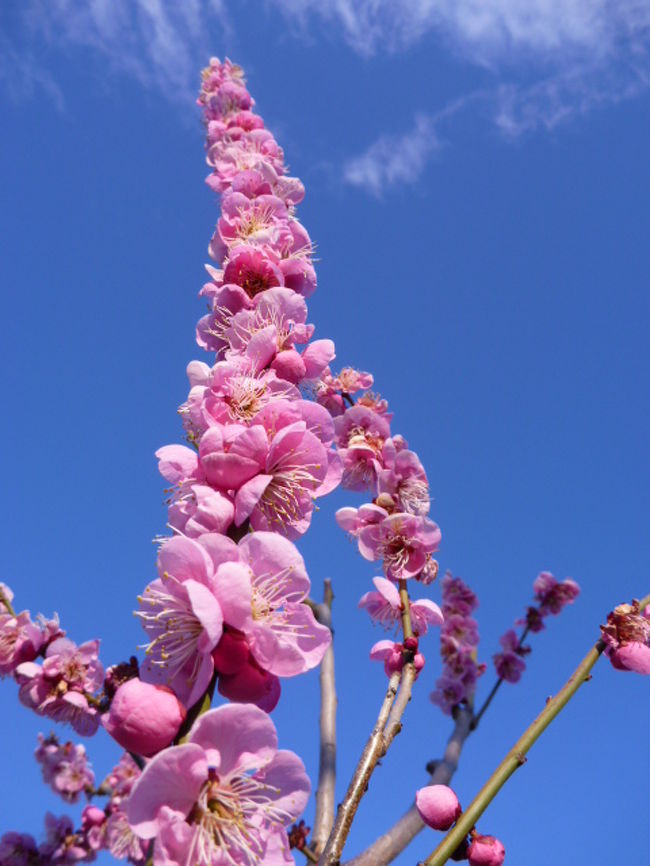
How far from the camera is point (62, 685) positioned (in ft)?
10.6

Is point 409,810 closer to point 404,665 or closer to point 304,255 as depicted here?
point 404,665

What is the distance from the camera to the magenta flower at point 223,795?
1.04 meters

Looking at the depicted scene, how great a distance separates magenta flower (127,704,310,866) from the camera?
3.41 feet

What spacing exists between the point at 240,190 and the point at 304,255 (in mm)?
560

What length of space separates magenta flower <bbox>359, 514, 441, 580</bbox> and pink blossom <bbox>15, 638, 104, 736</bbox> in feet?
5.90

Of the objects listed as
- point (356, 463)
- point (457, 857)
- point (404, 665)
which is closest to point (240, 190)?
point (356, 463)

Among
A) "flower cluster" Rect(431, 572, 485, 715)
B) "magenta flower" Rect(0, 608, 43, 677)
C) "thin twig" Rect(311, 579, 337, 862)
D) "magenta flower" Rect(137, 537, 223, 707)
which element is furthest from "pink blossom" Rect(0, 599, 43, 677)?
"flower cluster" Rect(431, 572, 485, 715)

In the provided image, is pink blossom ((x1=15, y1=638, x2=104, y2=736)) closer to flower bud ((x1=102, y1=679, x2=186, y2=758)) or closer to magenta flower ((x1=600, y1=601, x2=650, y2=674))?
flower bud ((x1=102, y1=679, x2=186, y2=758))

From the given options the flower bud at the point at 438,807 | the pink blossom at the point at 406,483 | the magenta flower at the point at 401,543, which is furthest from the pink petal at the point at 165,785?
the pink blossom at the point at 406,483

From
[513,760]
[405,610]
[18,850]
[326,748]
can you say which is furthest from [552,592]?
[18,850]

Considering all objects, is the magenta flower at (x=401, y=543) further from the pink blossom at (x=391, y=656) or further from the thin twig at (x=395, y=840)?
the thin twig at (x=395, y=840)

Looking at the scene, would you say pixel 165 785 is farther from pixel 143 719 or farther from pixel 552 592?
pixel 552 592

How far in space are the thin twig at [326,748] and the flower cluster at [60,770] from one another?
3.36 meters

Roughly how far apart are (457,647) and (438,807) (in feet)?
15.6
